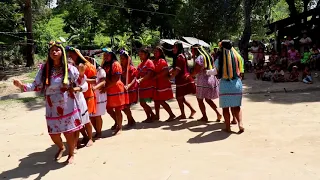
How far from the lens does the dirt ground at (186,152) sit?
408cm

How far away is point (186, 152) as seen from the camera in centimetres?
484

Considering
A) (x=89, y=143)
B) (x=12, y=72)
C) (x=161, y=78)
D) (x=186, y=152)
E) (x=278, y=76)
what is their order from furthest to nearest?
(x=12, y=72)
(x=278, y=76)
(x=161, y=78)
(x=89, y=143)
(x=186, y=152)

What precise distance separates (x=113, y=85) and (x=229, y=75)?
1.85 metres

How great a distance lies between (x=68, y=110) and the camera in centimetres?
441

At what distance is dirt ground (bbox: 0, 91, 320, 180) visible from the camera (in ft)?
13.4

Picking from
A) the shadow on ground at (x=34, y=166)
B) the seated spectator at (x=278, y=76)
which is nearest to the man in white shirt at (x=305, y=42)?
the seated spectator at (x=278, y=76)

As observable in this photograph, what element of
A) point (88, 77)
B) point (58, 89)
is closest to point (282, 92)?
point (88, 77)

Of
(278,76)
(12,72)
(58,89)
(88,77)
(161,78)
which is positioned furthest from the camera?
(12,72)

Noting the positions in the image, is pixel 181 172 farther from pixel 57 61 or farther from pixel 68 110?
pixel 57 61

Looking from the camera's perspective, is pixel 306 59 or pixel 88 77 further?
pixel 306 59

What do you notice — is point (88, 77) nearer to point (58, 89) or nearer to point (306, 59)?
point (58, 89)

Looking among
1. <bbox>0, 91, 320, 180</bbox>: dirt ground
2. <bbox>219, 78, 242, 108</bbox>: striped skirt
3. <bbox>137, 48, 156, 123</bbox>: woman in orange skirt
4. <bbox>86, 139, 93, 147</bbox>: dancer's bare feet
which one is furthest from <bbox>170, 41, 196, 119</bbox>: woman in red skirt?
<bbox>86, 139, 93, 147</bbox>: dancer's bare feet

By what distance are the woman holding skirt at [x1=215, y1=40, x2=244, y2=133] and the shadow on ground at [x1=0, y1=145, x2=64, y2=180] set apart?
2679 mm

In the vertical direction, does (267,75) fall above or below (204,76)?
below
